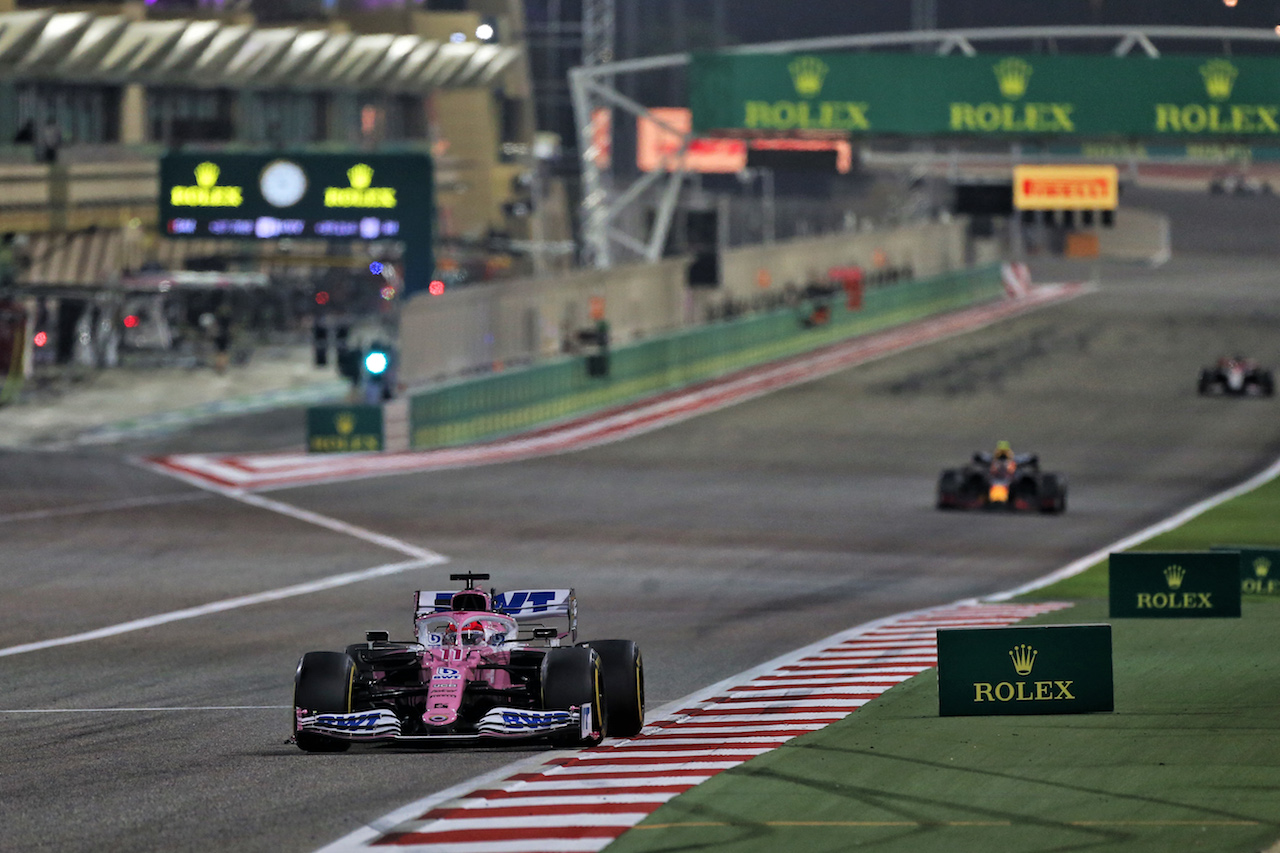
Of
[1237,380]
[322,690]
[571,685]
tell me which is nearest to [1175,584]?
[571,685]

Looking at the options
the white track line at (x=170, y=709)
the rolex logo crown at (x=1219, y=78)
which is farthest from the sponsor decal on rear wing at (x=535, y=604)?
the rolex logo crown at (x=1219, y=78)

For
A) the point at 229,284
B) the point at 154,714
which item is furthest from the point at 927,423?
the point at 154,714

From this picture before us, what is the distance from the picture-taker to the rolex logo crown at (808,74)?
5000 cm

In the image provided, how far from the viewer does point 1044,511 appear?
32.3m

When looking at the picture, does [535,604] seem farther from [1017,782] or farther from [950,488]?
[950,488]

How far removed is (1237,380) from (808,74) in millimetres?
11889

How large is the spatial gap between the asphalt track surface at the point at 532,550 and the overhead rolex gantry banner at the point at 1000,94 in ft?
19.7

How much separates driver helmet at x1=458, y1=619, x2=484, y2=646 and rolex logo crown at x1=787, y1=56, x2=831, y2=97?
123ft

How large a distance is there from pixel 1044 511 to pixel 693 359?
18982mm

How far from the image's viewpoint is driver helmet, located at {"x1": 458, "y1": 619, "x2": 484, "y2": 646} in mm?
13852

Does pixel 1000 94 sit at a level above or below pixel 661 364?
above

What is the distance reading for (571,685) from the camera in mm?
13367

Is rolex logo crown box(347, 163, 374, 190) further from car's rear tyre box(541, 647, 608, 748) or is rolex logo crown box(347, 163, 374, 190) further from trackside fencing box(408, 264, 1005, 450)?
car's rear tyre box(541, 647, 608, 748)

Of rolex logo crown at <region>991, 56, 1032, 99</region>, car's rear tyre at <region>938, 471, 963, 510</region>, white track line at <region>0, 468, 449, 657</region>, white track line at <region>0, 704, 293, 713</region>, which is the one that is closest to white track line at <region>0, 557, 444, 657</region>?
white track line at <region>0, 468, 449, 657</region>
